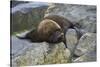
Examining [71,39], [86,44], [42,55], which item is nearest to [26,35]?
[42,55]

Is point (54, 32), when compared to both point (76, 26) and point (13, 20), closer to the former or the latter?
point (76, 26)

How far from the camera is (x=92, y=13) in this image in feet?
7.80

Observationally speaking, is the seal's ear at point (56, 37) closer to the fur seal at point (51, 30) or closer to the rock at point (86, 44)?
the fur seal at point (51, 30)

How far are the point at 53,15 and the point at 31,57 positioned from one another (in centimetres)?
58

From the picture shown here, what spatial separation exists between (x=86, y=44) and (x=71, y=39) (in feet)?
0.75

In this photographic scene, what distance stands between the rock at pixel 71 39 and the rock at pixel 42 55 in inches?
2.6

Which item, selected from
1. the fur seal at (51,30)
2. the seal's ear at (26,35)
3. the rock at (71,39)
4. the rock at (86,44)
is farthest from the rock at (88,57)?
the seal's ear at (26,35)

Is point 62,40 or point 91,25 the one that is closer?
point 62,40

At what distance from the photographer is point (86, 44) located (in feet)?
7.66

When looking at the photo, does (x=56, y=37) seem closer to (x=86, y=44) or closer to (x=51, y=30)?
(x=51, y=30)

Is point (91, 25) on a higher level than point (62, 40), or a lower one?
higher

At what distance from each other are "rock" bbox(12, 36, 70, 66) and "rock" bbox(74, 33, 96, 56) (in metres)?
0.16
